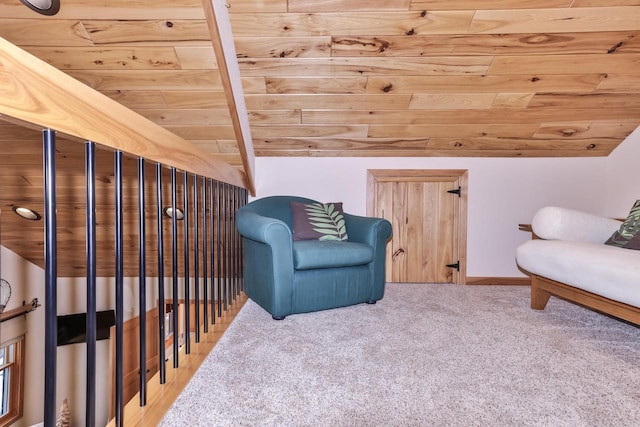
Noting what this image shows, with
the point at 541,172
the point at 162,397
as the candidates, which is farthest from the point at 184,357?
the point at 541,172

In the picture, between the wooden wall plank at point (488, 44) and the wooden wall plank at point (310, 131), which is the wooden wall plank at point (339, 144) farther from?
the wooden wall plank at point (488, 44)

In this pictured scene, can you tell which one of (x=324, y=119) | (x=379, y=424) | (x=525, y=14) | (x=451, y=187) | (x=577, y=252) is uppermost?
(x=525, y=14)

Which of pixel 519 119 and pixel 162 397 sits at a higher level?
pixel 519 119

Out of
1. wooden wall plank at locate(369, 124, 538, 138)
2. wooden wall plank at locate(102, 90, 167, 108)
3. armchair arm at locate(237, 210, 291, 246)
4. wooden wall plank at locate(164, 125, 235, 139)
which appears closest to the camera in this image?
armchair arm at locate(237, 210, 291, 246)

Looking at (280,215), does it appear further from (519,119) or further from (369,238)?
(519,119)

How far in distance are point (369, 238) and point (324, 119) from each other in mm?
937

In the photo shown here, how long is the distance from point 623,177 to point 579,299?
5.38 ft

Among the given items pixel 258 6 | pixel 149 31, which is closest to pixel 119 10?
pixel 149 31

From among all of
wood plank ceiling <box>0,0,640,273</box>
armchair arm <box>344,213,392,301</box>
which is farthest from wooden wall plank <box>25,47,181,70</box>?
armchair arm <box>344,213,392,301</box>

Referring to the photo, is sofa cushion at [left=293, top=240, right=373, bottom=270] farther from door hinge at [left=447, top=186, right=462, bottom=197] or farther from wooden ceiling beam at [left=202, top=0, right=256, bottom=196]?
door hinge at [left=447, top=186, right=462, bottom=197]

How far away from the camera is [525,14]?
182 cm

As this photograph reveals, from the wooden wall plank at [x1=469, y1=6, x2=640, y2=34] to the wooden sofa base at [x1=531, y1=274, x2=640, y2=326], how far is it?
1390 mm

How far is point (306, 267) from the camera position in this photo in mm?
1984

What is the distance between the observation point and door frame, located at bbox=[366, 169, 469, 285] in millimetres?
2934
